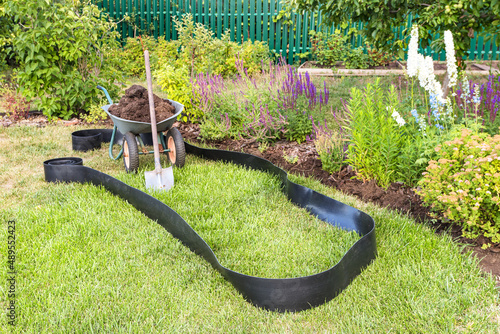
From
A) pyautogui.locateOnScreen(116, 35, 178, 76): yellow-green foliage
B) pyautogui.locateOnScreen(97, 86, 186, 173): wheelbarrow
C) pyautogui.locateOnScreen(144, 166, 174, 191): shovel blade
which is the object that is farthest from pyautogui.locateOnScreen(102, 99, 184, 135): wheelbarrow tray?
pyautogui.locateOnScreen(116, 35, 178, 76): yellow-green foliage

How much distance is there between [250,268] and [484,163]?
57.6 inches

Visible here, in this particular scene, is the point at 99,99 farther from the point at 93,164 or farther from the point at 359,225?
the point at 359,225

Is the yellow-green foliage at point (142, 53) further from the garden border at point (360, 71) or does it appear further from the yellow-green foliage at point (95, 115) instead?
the yellow-green foliage at point (95, 115)

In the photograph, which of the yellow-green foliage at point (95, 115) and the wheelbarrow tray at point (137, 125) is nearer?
the wheelbarrow tray at point (137, 125)

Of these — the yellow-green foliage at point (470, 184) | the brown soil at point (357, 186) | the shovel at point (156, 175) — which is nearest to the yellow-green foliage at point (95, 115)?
the brown soil at point (357, 186)

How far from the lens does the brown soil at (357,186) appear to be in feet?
7.99

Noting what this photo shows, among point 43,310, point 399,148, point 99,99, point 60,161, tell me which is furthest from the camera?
point 99,99

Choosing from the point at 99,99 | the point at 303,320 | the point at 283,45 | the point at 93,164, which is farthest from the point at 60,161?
the point at 283,45

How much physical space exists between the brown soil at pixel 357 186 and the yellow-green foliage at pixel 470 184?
0.10m

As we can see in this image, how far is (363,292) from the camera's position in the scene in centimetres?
214

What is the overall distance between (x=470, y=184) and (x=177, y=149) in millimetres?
2399

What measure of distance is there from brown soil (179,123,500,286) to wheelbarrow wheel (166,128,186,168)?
720 mm

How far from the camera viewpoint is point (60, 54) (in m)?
5.26

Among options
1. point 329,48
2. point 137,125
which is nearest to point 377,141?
point 137,125
